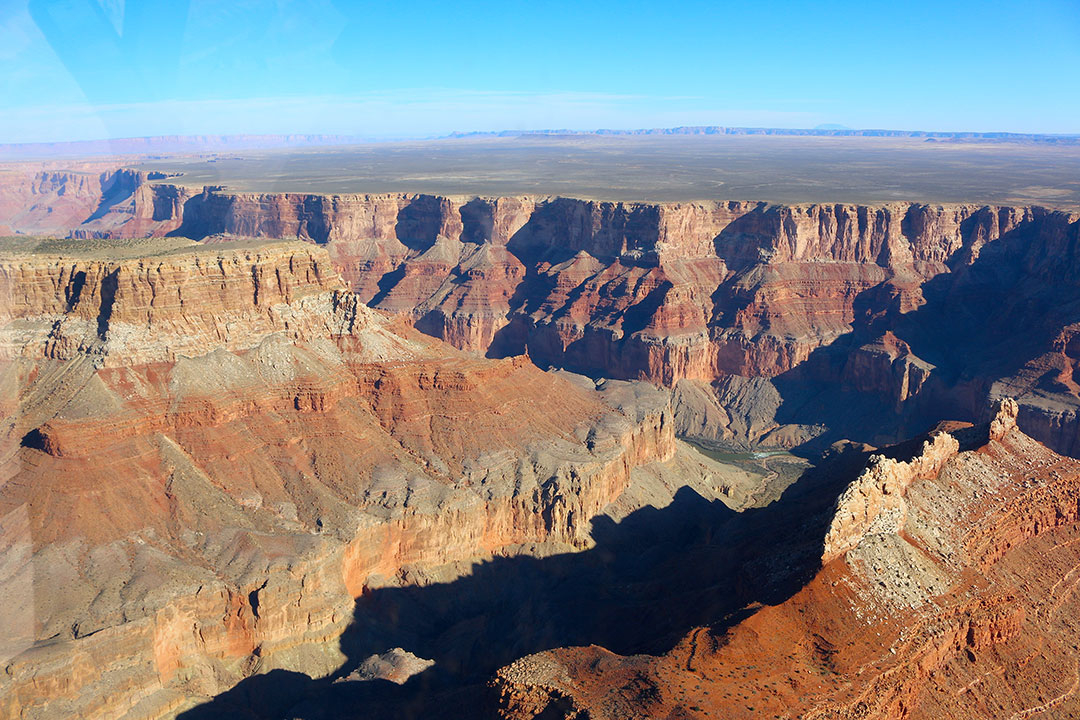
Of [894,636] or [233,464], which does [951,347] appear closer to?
[894,636]

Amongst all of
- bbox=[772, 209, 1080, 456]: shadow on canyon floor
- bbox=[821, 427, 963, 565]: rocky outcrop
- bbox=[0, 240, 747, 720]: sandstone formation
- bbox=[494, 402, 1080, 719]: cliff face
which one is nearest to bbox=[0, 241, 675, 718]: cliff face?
bbox=[0, 240, 747, 720]: sandstone formation

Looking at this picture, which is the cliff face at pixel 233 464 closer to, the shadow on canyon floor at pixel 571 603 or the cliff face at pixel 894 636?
the shadow on canyon floor at pixel 571 603

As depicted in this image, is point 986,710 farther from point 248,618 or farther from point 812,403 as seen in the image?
point 812,403

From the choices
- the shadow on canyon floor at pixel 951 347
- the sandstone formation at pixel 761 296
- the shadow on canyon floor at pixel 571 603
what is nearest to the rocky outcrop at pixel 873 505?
→ the shadow on canyon floor at pixel 571 603

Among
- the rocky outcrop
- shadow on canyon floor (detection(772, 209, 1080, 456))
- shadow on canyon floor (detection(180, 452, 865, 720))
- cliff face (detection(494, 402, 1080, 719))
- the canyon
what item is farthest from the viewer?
shadow on canyon floor (detection(772, 209, 1080, 456))

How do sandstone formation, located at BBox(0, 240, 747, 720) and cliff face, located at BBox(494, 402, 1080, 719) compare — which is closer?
cliff face, located at BBox(494, 402, 1080, 719)

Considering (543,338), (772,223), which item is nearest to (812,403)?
(772,223)

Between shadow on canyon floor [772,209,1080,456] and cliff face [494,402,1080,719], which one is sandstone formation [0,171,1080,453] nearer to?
shadow on canyon floor [772,209,1080,456]
